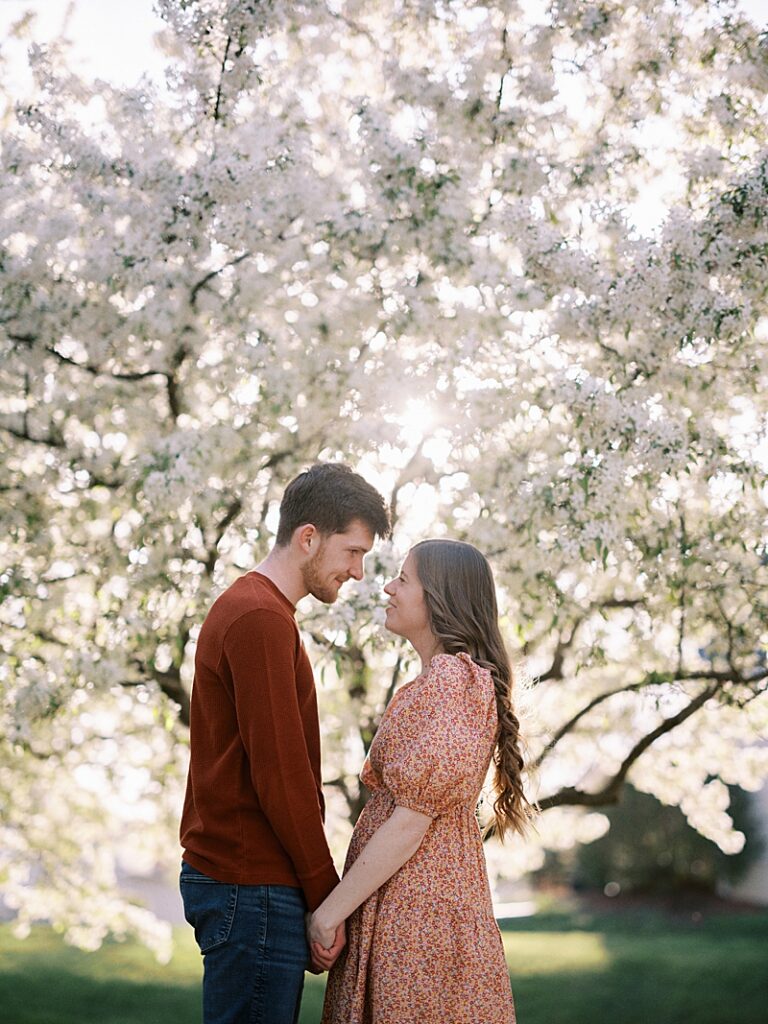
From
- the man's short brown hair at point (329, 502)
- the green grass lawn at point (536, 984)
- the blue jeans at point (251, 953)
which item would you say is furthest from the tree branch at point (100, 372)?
the green grass lawn at point (536, 984)

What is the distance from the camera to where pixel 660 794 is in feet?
30.1

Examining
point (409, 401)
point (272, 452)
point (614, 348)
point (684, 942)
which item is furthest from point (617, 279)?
point (684, 942)

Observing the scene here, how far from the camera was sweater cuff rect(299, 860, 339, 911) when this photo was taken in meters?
2.82

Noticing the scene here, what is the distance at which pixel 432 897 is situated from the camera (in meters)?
2.90

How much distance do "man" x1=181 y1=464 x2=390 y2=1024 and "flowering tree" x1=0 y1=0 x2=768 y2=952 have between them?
2066 millimetres

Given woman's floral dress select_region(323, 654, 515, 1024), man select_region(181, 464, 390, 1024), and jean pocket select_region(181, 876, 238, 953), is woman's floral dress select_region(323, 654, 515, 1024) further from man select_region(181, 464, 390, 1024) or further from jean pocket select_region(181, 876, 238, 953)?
jean pocket select_region(181, 876, 238, 953)

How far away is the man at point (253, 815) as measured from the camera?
2760 millimetres

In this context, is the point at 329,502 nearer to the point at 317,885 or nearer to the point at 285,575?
the point at 285,575

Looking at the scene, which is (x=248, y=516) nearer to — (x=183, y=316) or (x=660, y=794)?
(x=183, y=316)

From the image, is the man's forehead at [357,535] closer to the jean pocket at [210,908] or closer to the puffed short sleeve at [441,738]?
the puffed short sleeve at [441,738]

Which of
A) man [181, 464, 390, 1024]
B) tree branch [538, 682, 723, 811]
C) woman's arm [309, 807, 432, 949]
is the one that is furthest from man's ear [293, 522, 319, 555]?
tree branch [538, 682, 723, 811]

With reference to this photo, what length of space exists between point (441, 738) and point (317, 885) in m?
0.45

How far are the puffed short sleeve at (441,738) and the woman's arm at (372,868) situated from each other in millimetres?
41

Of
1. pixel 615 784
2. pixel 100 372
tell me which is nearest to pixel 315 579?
pixel 100 372
